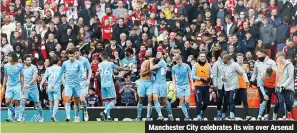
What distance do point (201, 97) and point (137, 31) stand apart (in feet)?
25.2

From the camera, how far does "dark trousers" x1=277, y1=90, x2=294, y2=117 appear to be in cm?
3263

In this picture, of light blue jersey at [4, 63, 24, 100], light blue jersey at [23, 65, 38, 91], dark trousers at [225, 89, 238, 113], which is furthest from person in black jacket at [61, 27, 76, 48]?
dark trousers at [225, 89, 238, 113]

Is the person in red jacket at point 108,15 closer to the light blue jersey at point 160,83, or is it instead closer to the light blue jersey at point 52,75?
the light blue jersey at point 52,75

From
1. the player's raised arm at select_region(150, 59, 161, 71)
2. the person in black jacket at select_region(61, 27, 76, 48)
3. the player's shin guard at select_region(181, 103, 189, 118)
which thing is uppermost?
the person in black jacket at select_region(61, 27, 76, 48)

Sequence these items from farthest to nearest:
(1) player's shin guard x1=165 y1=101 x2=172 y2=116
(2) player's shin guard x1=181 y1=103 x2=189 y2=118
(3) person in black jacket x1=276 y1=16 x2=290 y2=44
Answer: (3) person in black jacket x1=276 y1=16 x2=290 y2=44 < (1) player's shin guard x1=165 y1=101 x2=172 y2=116 < (2) player's shin guard x1=181 y1=103 x2=189 y2=118

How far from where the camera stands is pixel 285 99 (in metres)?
32.8

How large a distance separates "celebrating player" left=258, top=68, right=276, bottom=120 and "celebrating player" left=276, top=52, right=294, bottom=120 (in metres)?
0.36

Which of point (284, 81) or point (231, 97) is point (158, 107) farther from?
point (284, 81)

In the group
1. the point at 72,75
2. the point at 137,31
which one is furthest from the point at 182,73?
the point at 137,31

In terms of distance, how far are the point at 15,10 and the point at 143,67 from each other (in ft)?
36.3

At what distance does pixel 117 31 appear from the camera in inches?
1608

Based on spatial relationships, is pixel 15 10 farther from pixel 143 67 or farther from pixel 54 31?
pixel 143 67

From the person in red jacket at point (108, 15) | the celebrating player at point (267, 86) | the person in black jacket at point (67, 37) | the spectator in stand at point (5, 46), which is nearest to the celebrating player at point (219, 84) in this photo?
the celebrating player at point (267, 86)

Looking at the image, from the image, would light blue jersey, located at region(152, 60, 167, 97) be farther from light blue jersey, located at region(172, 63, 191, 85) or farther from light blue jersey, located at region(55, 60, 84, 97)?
light blue jersey, located at region(55, 60, 84, 97)
